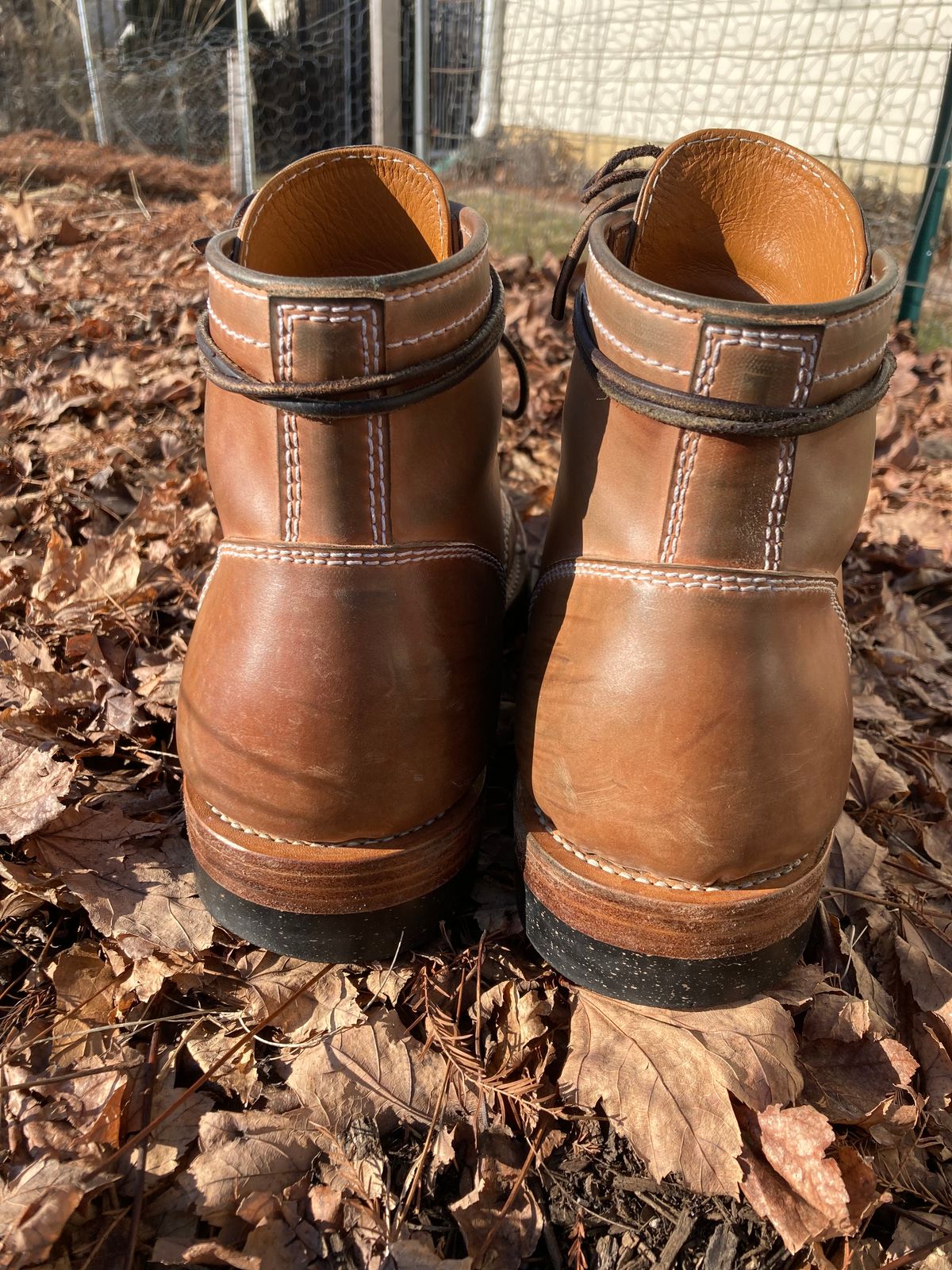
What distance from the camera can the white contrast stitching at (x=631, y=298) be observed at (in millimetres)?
1015

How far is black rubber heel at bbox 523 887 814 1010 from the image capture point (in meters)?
1.16

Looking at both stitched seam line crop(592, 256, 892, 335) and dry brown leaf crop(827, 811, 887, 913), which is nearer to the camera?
stitched seam line crop(592, 256, 892, 335)

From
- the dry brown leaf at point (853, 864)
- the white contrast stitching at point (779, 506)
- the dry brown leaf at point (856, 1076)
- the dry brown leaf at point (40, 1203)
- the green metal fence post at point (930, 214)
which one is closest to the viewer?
the dry brown leaf at point (40, 1203)

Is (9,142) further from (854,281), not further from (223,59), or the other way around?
(854,281)

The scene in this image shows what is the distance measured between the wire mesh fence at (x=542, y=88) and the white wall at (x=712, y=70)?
0.02 metres

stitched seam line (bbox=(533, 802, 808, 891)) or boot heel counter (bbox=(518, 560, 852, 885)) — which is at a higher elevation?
boot heel counter (bbox=(518, 560, 852, 885))

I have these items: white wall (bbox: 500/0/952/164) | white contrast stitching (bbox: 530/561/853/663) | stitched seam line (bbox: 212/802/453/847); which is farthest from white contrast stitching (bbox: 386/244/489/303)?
white wall (bbox: 500/0/952/164)

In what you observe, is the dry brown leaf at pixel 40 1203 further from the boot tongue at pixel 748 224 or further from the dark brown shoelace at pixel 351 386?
the boot tongue at pixel 748 224

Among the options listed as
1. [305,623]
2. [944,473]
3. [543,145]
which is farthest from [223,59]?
[305,623]

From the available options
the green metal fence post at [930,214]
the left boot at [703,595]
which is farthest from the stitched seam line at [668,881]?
the green metal fence post at [930,214]

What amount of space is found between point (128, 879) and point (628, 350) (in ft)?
3.37

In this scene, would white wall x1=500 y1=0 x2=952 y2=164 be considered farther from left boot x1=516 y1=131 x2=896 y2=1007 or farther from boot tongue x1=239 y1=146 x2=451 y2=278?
left boot x1=516 y1=131 x2=896 y2=1007

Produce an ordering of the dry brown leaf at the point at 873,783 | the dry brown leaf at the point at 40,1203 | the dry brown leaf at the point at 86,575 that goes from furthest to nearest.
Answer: the dry brown leaf at the point at 86,575 < the dry brown leaf at the point at 873,783 < the dry brown leaf at the point at 40,1203

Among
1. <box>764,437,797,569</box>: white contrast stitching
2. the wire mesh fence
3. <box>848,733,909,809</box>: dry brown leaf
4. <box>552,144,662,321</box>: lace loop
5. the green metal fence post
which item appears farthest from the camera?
the wire mesh fence
